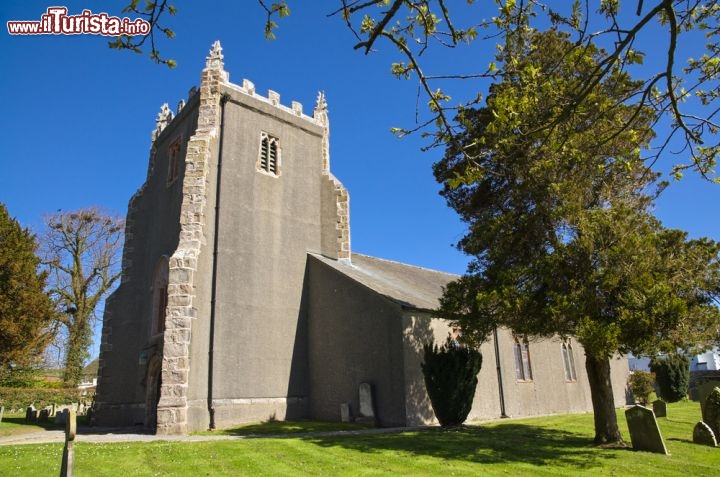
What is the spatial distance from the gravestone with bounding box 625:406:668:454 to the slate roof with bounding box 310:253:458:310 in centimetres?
723

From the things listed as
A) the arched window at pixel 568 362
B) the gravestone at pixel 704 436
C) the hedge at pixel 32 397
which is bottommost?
the gravestone at pixel 704 436

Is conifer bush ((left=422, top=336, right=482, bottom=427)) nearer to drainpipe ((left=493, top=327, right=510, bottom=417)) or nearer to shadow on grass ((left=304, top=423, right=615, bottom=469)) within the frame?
shadow on grass ((left=304, top=423, right=615, bottom=469))

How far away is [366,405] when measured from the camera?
17.0m

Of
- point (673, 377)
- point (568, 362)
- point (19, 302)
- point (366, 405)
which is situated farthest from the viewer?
point (673, 377)

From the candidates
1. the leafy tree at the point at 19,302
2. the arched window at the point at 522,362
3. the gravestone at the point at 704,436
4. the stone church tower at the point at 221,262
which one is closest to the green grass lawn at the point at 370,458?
the gravestone at the point at 704,436

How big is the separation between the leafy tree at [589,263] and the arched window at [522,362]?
9.25 m

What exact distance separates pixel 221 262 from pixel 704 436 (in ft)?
52.7

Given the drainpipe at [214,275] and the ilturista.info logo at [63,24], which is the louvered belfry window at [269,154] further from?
the ilturista.info logo at [63,24]

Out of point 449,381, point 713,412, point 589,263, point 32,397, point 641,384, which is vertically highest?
point 589,263

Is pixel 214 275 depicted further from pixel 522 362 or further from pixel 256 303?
pixel 522 362

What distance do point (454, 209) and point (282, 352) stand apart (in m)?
8.48

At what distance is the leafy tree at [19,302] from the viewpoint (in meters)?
23.6

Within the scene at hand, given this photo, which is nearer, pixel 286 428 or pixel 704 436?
pixel 704 436

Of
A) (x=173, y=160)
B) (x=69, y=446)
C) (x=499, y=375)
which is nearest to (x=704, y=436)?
(x=499, y=375)
